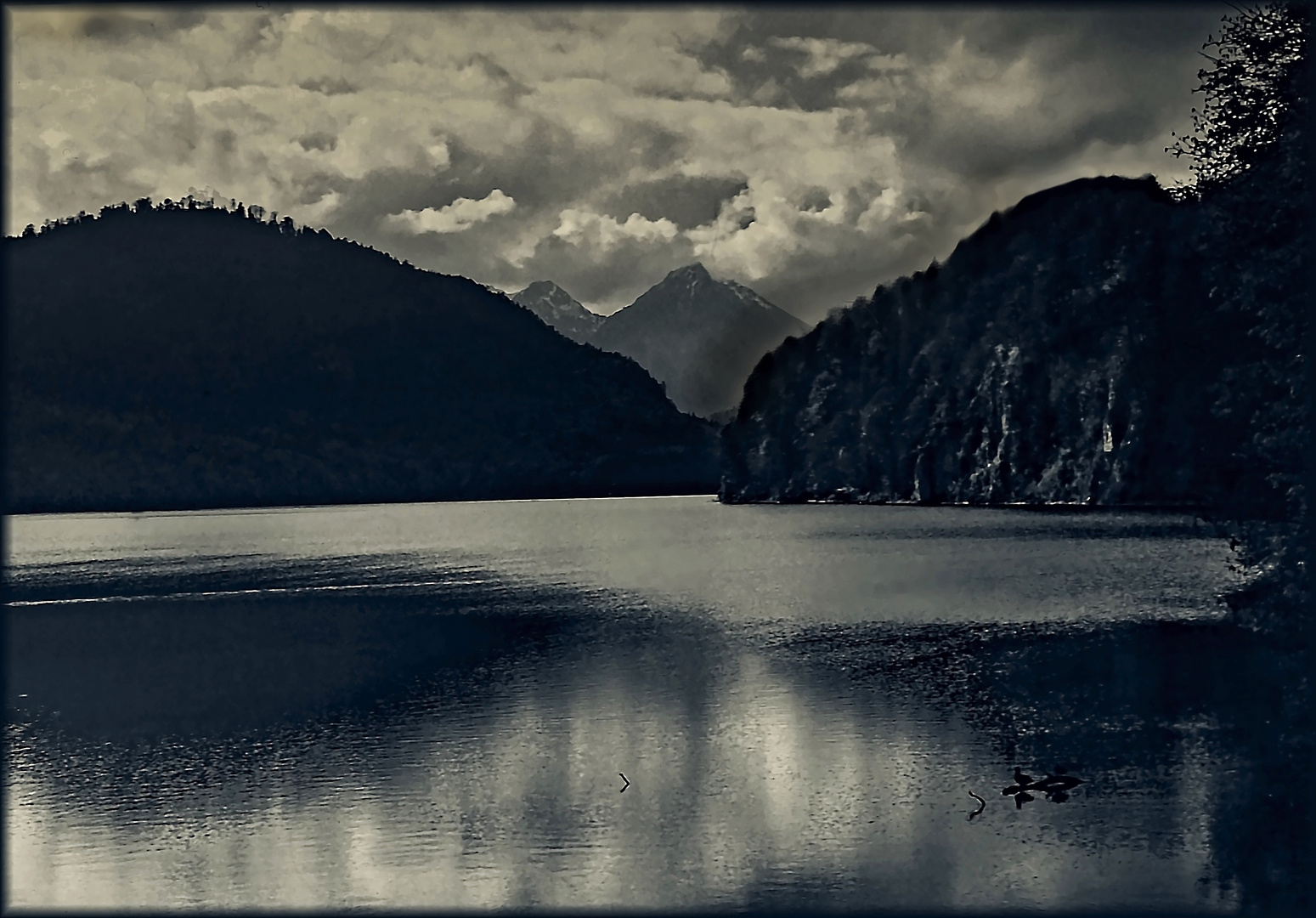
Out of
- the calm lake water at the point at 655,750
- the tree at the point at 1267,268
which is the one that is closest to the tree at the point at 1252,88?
the tree at the point at 1267,268

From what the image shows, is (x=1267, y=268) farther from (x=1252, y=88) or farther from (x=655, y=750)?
(x=655, y=750)

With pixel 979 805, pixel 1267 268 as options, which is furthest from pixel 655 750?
pixel 1267 268

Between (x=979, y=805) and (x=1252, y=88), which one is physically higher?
(x=1252, y=88)

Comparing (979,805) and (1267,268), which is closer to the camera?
(979,805)

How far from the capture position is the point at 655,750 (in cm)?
2586

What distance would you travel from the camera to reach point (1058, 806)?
66.7ft

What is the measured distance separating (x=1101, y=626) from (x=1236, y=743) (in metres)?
18.7

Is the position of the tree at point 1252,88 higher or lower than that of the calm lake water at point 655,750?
higher

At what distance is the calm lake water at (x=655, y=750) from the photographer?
58.5 feet

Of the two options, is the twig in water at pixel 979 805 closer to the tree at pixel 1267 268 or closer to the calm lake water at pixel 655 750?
the calm lake water at pixel 655 750

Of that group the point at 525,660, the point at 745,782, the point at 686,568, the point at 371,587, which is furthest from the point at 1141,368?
the point at 745,782

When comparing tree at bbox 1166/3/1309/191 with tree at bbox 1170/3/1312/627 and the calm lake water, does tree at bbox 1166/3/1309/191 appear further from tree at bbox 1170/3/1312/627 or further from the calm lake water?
the calm lake water

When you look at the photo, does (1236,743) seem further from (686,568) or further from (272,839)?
(686,568)

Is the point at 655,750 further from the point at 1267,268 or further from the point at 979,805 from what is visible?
the point at 1267,268
